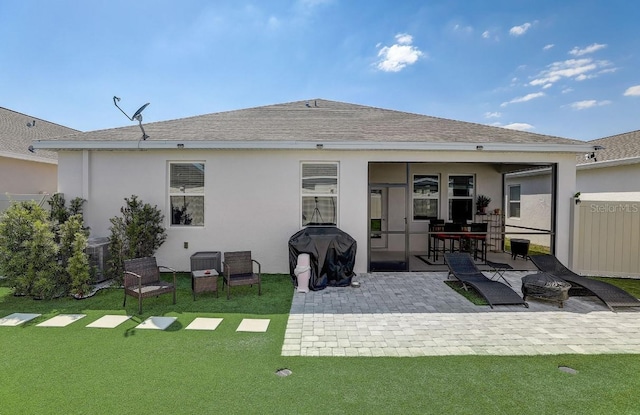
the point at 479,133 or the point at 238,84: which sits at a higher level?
the point at 238,84

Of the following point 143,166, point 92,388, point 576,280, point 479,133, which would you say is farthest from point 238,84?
point 576,280

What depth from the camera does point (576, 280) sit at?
6.36 m

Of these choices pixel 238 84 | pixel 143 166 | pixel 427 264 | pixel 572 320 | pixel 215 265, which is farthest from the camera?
pixel 238 84

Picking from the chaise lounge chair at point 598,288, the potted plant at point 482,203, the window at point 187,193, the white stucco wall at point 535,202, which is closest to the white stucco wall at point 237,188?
the window at point 187,193

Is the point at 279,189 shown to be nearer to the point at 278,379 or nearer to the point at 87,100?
the point at 278,379

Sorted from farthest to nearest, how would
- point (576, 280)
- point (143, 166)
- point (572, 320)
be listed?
point (143, 166)
point (576, 280)
point (572, 320)

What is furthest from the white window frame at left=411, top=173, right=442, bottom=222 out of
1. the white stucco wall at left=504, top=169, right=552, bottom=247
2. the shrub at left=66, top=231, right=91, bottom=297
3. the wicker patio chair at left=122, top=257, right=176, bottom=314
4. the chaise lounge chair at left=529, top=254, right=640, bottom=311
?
the shrub at left=66, top=231, right=91, bottom=297

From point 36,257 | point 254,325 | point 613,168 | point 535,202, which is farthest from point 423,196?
point 36,257

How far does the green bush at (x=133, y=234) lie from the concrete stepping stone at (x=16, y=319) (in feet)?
5.86

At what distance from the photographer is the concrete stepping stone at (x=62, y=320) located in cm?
470

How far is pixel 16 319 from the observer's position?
4891mm

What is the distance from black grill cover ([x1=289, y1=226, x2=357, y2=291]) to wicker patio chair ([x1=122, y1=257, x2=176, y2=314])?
2.69 m

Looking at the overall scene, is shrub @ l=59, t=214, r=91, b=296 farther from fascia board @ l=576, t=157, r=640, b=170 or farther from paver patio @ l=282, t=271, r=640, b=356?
fascia board @ l=576, t=157, r=640, b=170

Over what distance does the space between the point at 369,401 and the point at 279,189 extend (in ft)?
19.4
